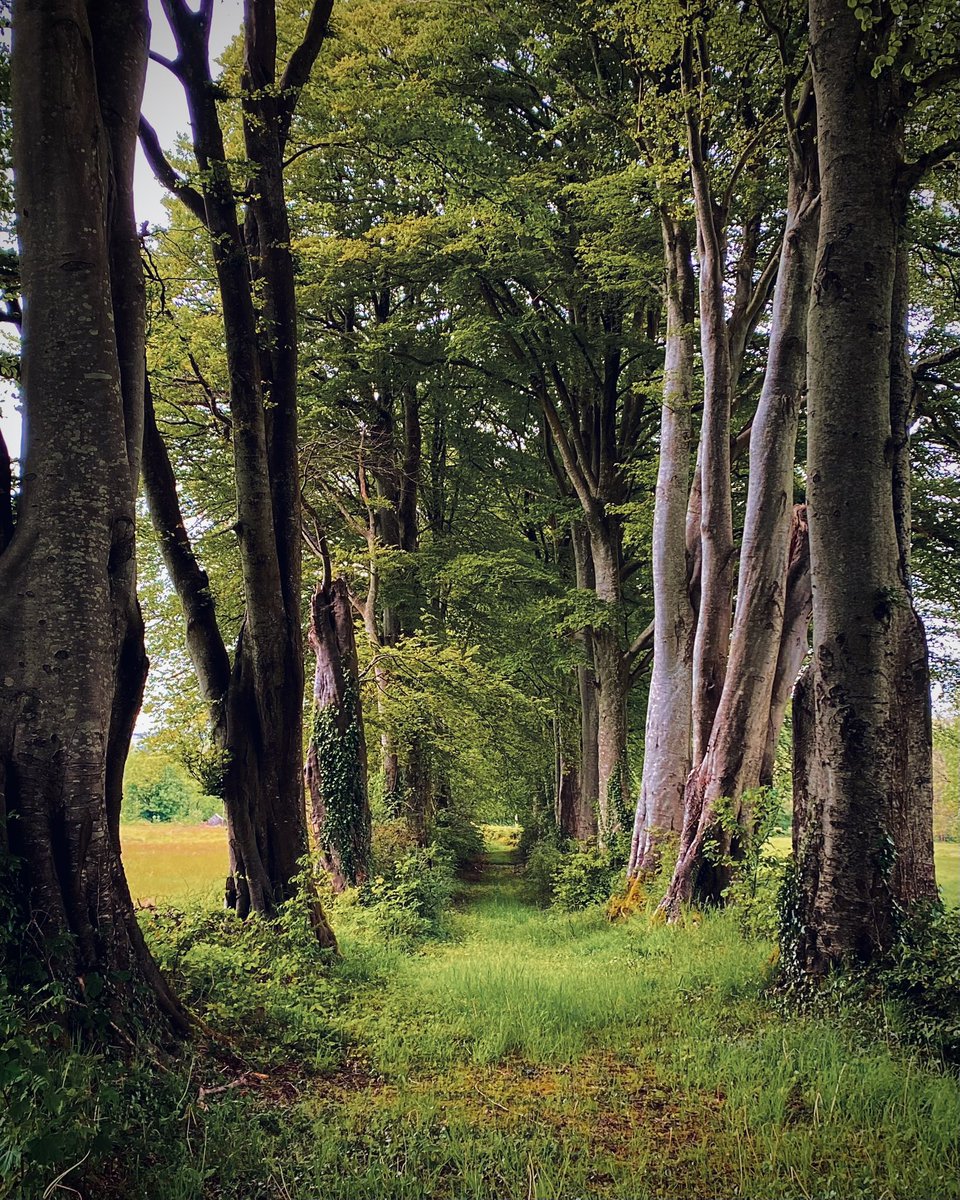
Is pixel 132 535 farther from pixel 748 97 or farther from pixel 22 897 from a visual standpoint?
pixel 748 97

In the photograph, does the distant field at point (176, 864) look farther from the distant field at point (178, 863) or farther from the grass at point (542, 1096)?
the grass at point (542, 1096)

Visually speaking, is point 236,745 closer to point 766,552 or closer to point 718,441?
point 766,552

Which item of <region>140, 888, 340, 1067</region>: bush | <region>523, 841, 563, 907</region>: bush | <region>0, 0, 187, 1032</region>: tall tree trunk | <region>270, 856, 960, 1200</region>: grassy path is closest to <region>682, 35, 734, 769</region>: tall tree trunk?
<region>270, 856, 960, 1200</region>: grassy path

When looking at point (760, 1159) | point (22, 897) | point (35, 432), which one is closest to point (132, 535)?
point (35, 432)

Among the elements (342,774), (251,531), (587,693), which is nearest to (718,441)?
→ (251,531)

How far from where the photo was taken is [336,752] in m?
11.7

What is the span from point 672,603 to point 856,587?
6.10 metres

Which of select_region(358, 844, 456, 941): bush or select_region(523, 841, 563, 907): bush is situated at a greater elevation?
select_region(358, 844, 456, 941): bush

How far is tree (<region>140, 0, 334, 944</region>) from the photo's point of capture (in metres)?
7.36

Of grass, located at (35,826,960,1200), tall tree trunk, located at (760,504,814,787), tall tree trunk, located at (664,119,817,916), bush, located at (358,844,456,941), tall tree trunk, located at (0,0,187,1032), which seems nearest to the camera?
grass, located at (35,826,960,1200)

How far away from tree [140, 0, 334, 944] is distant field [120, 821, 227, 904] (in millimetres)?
1242

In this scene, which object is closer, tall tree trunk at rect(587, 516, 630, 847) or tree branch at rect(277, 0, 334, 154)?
tree branch at rect(277, 0, 334, 154)

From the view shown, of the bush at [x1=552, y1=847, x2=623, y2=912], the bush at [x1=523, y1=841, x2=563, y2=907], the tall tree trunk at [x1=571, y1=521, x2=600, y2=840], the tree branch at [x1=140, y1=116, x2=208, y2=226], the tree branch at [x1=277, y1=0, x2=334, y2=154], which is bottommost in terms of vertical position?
the bush at [x1=523, y1=841, x2=563, y2=907]

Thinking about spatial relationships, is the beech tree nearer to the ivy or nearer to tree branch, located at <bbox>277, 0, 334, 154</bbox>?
tree branch, located at <bbox>277, 0, 334, 154</bbox>
